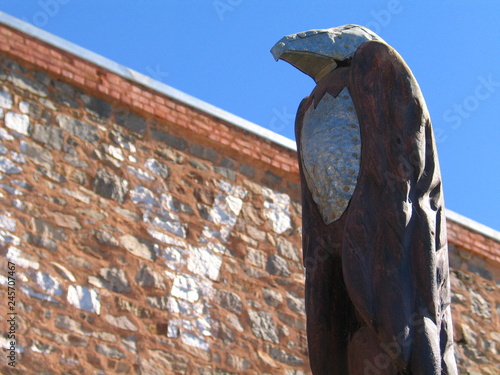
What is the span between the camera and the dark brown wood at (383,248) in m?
2.37

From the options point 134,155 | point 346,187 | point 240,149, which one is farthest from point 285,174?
point 346,187

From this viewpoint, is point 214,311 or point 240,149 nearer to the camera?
point 214,311

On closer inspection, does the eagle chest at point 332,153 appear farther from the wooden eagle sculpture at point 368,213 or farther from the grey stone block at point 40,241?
the grey stone block at point 40,241

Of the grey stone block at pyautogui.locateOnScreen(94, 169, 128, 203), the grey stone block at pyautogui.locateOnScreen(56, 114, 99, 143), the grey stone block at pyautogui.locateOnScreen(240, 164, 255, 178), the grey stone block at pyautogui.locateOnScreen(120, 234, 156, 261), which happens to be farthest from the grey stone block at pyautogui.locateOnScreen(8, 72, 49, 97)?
the grey stone block at pyautogui.locateOnScreen(240, 164, 255, 178)

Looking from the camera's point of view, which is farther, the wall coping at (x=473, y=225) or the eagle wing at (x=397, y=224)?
the wall coping at (x=473, y=225)

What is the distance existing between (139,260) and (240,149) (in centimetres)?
141

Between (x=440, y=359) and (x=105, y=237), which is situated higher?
(x=105, y=237)

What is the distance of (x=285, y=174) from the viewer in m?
7.57

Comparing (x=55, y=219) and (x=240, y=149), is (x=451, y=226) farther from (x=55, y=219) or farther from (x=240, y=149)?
(x=55, y=219)

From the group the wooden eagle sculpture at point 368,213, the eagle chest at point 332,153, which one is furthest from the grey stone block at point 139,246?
the eagle chest at point 332,153

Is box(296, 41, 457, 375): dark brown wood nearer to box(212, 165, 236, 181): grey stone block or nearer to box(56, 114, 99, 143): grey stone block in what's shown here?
box(56, 114, 99, 143): grey stone block

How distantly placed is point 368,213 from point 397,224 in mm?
105

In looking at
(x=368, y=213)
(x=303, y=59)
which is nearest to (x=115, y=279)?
(x=303, y=59)

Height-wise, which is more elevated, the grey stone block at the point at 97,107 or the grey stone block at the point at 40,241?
the grey stone block at the point at 97,107
